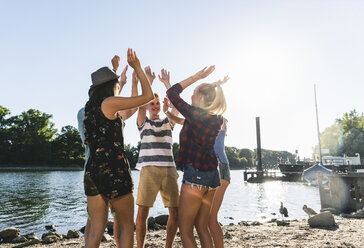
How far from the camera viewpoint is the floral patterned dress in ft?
7.71

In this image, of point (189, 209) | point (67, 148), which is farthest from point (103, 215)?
point (67, 148)

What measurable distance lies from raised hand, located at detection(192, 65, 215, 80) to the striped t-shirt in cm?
86

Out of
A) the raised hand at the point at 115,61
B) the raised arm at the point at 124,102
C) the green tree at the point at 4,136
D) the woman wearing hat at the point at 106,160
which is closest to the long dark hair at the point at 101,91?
the woman wearing hat at the point at 106,160

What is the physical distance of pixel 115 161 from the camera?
2.41 m

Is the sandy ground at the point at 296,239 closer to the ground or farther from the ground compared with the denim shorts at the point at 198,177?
closer to the ground

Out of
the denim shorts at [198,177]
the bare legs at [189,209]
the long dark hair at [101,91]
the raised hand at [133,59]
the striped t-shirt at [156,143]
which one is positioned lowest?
the bare legs at [189,209]

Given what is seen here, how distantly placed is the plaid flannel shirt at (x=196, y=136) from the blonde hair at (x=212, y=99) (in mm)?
73

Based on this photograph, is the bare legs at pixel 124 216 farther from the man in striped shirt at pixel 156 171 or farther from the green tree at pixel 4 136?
the green tree at pixel 4 136

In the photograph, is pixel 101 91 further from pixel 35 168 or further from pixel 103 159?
pixel 35 168

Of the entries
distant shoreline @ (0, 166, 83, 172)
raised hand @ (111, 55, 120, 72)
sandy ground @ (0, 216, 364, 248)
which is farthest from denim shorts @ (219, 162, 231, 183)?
distant shoreline @ (0, 166, 83, 172)

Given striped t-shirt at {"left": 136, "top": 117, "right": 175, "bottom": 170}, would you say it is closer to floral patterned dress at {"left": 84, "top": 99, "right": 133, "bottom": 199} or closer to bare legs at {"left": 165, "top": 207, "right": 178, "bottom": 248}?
bare legs at {"left": 165, "top": 207, "right": 178, "bottom": 248}

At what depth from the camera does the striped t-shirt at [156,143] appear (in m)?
3.57

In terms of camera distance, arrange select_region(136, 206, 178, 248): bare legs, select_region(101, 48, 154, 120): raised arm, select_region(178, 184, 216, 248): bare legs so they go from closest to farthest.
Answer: select_region(101, 48, 154, 120): raised arm < select_region(178, 184, 216, 248): bare legs < select_region(136, 206, 178, 248): bare legs

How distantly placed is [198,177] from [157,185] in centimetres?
95
